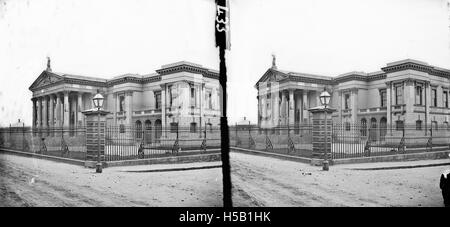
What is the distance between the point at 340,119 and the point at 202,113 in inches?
108

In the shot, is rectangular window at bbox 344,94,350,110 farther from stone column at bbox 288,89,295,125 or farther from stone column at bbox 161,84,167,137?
stone column at bbox 161,84,167,137

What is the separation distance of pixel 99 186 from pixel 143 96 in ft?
5.70

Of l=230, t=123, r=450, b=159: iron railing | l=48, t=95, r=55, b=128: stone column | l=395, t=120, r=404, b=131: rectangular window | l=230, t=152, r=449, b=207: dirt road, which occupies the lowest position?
l=230, t=152, r=449, b=207: dirt road

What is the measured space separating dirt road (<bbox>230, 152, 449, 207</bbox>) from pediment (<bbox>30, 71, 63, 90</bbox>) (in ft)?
10.8

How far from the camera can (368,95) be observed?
538 cm

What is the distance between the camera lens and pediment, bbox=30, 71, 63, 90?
4940 mm

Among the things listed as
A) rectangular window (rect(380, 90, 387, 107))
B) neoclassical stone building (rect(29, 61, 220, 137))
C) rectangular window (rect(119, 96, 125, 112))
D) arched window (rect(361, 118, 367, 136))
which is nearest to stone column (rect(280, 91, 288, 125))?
neoclassical stone building (rect(29, 61, 220, 137))

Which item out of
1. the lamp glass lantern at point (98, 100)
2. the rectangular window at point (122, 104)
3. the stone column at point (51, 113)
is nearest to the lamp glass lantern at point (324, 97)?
the rectangular window at point (122, 104)

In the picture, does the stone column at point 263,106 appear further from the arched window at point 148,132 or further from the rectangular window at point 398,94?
the rectangular window at point 398,94

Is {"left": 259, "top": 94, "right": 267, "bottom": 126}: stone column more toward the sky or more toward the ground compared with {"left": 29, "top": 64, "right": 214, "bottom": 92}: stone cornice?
more toward the ground

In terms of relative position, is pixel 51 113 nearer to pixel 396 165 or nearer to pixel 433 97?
pixel 433 97

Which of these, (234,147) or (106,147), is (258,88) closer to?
(234,147)

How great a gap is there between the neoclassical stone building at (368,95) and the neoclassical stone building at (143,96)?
38.0 inches
